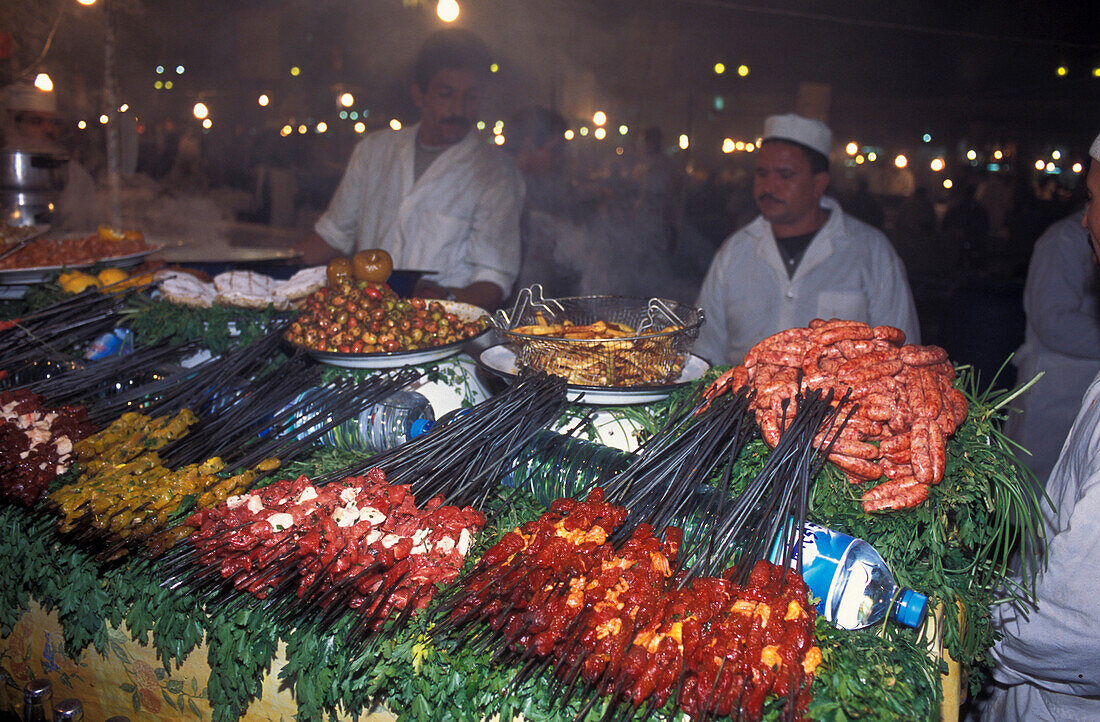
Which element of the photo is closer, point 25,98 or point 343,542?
point 343,542

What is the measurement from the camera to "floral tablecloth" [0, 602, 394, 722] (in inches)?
74.5

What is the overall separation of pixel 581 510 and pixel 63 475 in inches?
80.3

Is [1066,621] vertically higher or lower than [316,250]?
lower

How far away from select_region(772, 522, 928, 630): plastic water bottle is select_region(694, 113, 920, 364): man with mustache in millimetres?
3109

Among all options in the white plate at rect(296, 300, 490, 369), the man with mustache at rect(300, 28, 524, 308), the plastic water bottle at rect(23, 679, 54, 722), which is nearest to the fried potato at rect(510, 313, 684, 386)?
the white plate at rect(296, 300, 490, 369)

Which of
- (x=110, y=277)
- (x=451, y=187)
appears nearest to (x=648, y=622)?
(x=110, y=277)

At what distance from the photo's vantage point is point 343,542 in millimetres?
1802

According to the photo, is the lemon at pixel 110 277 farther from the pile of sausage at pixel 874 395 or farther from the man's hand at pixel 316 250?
the pile of sausage at pixel 874 395

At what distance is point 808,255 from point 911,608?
11.4 ft

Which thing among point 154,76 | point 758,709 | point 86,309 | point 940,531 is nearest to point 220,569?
point 758,709

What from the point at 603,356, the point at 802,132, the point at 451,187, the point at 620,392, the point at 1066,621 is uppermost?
the point at 802,132

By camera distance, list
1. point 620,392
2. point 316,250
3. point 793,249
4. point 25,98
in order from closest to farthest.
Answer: point 620,392 < point 793,249 < point 25,98 < point 316,250

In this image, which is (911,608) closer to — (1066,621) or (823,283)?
(1066,621)

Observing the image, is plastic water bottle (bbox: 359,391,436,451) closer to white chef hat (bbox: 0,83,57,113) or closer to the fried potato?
the fried potato
